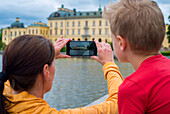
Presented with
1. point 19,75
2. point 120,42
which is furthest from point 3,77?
point 120,42

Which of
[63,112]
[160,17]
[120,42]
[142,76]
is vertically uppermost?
[160,17]

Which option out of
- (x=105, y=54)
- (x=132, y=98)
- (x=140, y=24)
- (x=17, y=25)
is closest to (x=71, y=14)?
(x=17, y=25)

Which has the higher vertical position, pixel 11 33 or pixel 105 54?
pixel 105 54

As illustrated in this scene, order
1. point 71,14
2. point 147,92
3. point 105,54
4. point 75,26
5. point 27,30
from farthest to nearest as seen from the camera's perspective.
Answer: point 27,30
point 71,14
point 75,26
point 105,54
point 147,92

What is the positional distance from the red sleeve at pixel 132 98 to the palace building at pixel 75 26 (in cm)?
6192

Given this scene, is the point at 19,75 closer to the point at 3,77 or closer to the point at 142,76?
the point at 3,77

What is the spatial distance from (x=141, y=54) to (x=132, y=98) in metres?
0.23

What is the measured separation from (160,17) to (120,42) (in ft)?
0.67

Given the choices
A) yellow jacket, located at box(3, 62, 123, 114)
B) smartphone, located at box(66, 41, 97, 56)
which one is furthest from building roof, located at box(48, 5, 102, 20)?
yellow jacket, located at box(3, 62, 123, 114)

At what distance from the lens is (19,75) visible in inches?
41.6

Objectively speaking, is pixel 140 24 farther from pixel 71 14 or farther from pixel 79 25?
pixel 71 14

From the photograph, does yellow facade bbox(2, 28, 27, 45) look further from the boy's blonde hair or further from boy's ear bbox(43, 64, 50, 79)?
the boy's blonde hair

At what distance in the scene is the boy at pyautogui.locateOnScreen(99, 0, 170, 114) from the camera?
3.01ft

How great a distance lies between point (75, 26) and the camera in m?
66.4
